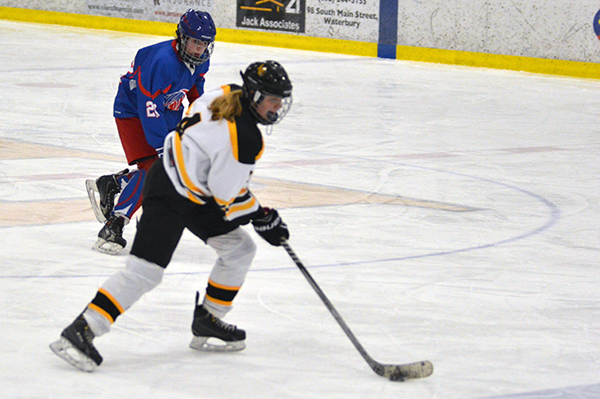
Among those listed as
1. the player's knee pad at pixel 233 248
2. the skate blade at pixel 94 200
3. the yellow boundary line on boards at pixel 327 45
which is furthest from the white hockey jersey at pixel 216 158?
the yellow boundary line on boards at pixel 327 45

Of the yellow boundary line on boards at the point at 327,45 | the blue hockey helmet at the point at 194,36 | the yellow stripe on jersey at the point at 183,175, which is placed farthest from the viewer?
the yellow boundary line on boards at the point at 327,45

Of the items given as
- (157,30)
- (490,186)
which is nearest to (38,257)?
(490,186)

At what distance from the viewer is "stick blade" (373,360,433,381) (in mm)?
2910

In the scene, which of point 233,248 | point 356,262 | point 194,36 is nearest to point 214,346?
point 233,248

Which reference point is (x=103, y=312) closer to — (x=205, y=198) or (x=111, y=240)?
(x=205, y=198)

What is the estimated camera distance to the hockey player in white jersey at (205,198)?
284cm

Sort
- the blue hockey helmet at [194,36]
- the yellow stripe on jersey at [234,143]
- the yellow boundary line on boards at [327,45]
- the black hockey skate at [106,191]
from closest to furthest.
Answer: the yellow stripe on jersey at [234,143], the blue hockey helmet at [194,36], the black hockey skate at [106,191], the yellow boundary line on boards at [327,45]

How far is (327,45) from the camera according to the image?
1361cm

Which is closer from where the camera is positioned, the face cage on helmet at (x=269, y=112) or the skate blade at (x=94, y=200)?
the face cage on helmet at (x=269, y=112)

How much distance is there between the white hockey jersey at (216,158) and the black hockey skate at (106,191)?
5.17ft

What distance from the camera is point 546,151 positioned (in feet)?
24.1

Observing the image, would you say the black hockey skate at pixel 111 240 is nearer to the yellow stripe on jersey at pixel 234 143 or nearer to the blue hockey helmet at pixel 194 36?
the blue hockey helmet at pixel 194 36

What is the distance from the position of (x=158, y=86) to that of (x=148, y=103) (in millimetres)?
93

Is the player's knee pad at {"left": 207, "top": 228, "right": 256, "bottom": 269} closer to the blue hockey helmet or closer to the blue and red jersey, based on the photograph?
the blue and red jersey
